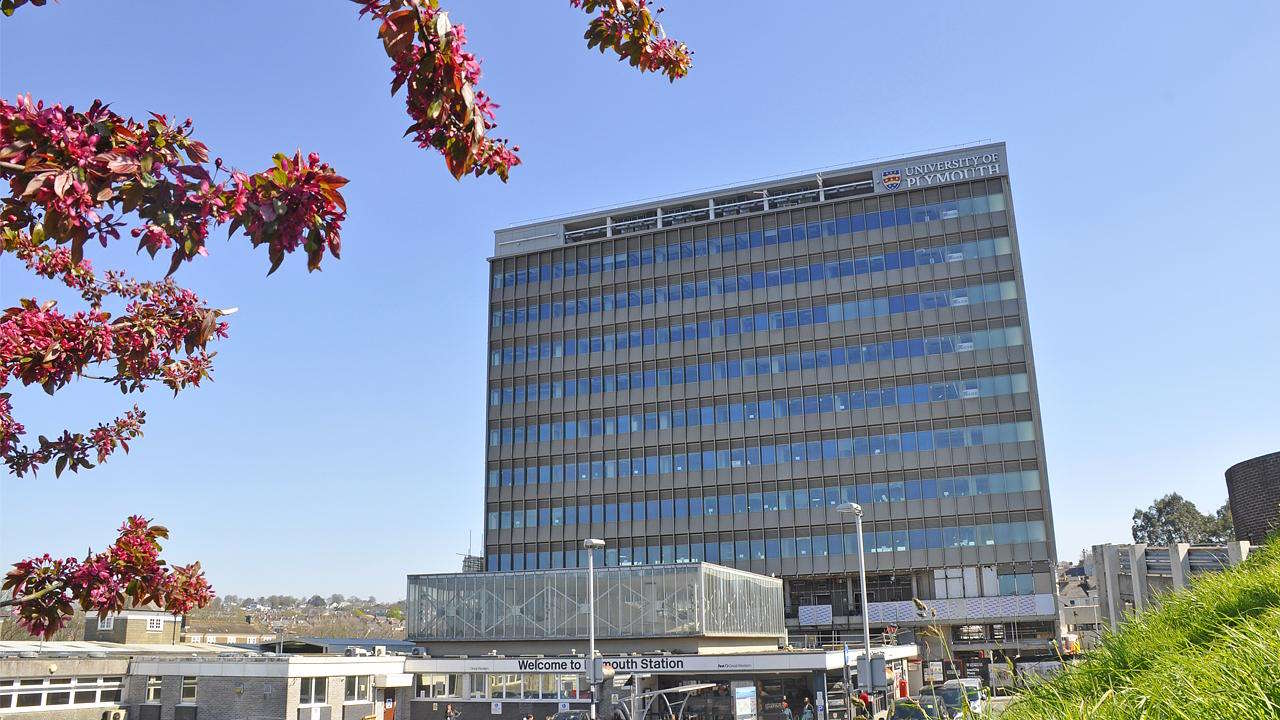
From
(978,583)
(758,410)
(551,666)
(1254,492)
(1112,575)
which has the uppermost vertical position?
(758,410)

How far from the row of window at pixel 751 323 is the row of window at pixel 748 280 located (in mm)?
2310

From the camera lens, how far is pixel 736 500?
78.3m

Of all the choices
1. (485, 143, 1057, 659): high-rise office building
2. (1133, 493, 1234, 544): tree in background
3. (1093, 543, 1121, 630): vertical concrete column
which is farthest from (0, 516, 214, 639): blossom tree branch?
(1133, 493, 1234, 544): tree in background

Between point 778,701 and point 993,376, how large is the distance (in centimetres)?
4324

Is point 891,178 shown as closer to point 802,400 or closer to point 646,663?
point 802,400

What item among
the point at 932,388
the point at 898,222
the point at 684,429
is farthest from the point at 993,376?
the point at 684,429

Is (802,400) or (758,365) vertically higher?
(758,365)

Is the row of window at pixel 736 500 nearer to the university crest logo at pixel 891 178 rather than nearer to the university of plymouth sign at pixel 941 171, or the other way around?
the university of plymouth sign at pixel 941 171

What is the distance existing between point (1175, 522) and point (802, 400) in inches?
2570

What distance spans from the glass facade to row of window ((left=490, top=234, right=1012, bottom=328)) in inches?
1404

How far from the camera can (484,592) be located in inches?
1852

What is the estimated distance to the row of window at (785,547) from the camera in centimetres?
7169

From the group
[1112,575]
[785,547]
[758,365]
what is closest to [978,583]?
[785,547]

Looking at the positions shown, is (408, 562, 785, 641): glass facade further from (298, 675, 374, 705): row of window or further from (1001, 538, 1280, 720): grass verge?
(1001, 538, 1280, 720): grass verge
